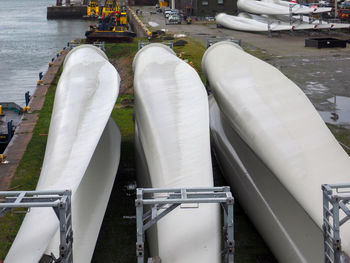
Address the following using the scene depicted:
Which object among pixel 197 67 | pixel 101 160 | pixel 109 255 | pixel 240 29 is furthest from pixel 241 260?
pixel 240 29

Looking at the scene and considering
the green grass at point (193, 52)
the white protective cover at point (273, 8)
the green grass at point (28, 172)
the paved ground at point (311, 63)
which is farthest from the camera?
the white protective cover at point (273, 8)

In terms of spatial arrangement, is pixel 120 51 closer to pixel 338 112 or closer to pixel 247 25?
pixel 247 25

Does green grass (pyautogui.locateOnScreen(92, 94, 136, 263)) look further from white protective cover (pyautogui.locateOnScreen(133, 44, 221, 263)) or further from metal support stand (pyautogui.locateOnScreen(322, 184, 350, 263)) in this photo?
A: metal support stand (pyautogui.locateOnScreen(322, 184, 350, 263))

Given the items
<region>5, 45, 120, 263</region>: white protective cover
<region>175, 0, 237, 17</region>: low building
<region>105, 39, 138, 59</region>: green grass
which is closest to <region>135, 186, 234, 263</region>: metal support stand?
<region>5, 45, 120, 263</region>: white protective cover

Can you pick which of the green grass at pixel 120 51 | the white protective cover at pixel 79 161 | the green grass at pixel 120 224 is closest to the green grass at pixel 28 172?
the white protective cover at pixel 79 161

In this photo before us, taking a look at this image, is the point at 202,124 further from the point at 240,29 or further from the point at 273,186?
the point at 240,29

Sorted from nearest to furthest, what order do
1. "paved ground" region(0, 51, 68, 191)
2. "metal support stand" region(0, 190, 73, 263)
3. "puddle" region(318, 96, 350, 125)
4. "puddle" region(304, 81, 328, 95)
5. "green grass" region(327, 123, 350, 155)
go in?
1. "metal support stand" region(0, 190, 73, 263)
2. "paved ground" region(0, 51, 68, 191)
3. "green grass" region(327, 123, 350, 155)
4. "puddle" region(318, 96, 350, 125)
5. "puddle" region(304, 81, 328, 95)

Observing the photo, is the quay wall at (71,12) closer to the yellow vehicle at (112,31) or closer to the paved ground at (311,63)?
the yellow vehicle at (112,31)
